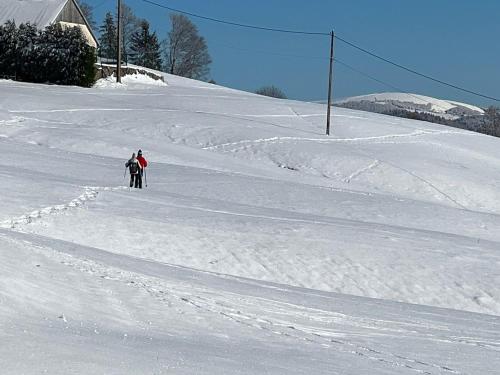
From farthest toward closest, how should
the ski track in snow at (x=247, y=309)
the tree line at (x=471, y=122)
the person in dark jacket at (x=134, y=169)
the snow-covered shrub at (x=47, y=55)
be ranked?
the tree line at (x=471, y=122)
the snow-covered shrub at (x=47, y=55)
the person in dark jacket at (x=134, y=169)
the ski track in snow at (x=247, y=309)

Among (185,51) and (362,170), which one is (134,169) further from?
(185,51)

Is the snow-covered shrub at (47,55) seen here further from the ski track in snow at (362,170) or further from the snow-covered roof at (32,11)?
the ski track in snow at (362,170)

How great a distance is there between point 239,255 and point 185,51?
107 metres

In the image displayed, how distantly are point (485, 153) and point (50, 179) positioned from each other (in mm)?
31392

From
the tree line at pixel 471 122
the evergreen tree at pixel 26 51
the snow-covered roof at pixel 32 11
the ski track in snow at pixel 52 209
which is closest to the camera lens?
the ski track in snow at pixel 52 209

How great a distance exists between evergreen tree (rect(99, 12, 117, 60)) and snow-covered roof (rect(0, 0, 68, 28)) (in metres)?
31.1

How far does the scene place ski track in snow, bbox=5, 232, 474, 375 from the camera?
34.4 feet

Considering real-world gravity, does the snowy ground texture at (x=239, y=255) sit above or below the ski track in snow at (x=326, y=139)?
below

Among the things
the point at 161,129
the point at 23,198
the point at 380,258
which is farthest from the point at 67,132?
the point at 380,258

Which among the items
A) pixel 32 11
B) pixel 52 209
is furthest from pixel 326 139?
pixel 32 11

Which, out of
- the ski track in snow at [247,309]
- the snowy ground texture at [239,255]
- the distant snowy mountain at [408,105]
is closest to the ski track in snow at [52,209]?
the snowy ground texture at [239,255]

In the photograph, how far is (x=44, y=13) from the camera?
8044cm

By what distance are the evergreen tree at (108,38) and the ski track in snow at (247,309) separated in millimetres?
104734

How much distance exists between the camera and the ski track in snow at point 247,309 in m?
10.5
